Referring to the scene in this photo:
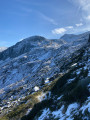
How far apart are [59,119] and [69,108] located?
6.63 ft

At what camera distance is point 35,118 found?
19391mm

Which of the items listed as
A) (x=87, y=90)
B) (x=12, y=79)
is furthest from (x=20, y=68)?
(x=87, y=90)

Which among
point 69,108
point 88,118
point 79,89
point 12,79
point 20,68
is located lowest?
point 88,118

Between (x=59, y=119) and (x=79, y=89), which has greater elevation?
(x=79, y=89)

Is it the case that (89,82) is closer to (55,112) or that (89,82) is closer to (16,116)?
(55,112)

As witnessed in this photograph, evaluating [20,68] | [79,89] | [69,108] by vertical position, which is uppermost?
[20,68]

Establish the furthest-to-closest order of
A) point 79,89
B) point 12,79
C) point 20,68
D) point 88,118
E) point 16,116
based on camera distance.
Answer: point 20,68, point 12,79, point 16,116, point 79,89, point 88,118

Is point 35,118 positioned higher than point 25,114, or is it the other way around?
point 25,114

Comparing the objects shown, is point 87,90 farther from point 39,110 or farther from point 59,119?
point 39,110

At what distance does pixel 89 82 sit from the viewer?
61.5 ft

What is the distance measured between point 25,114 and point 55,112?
751 cm

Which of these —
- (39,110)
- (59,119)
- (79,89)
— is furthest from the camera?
(39,110)

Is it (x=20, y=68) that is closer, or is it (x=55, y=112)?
(x=55, y=112)

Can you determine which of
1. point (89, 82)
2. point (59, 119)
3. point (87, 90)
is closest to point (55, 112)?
point (59, 119)
